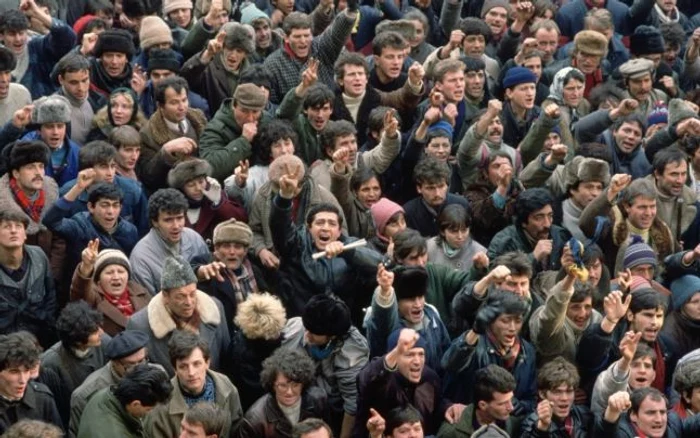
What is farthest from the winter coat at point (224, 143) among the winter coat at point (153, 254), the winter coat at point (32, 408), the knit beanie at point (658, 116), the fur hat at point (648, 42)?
the fur hat at point (648, 42)

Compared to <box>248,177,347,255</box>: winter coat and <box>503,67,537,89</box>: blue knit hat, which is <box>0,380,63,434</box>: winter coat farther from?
<box>503,67,537,89</box>: blue knit hat

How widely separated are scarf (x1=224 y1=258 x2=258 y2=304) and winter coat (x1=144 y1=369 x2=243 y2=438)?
105 centimetres

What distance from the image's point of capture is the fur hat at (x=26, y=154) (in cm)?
1275

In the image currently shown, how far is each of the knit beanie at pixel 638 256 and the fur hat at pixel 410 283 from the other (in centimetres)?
199

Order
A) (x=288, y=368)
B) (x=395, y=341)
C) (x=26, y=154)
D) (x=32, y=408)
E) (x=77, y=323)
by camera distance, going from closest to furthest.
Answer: (x=32, y=408), (x=288, y=368), (x=77, y=323), (x=395, y=341), (x=26, y=154)

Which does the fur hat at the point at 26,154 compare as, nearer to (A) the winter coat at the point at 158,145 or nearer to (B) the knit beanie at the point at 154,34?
(A) the winter coat at the point at 158,145

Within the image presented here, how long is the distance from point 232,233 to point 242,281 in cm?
35

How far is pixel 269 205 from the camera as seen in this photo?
13.1 meters

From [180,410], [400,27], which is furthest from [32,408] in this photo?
[400,27]

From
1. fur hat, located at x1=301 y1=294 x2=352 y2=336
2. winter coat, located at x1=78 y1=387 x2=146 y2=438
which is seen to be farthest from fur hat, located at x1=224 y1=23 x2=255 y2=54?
winter coat, located at x1=78 y1=387 x2=146 y2=438

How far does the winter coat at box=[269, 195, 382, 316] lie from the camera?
12688 millimetres

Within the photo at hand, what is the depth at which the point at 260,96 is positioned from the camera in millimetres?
14062

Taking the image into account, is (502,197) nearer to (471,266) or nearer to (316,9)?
(471,266)

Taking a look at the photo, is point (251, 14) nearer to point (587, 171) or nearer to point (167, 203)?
point (587, 171)
